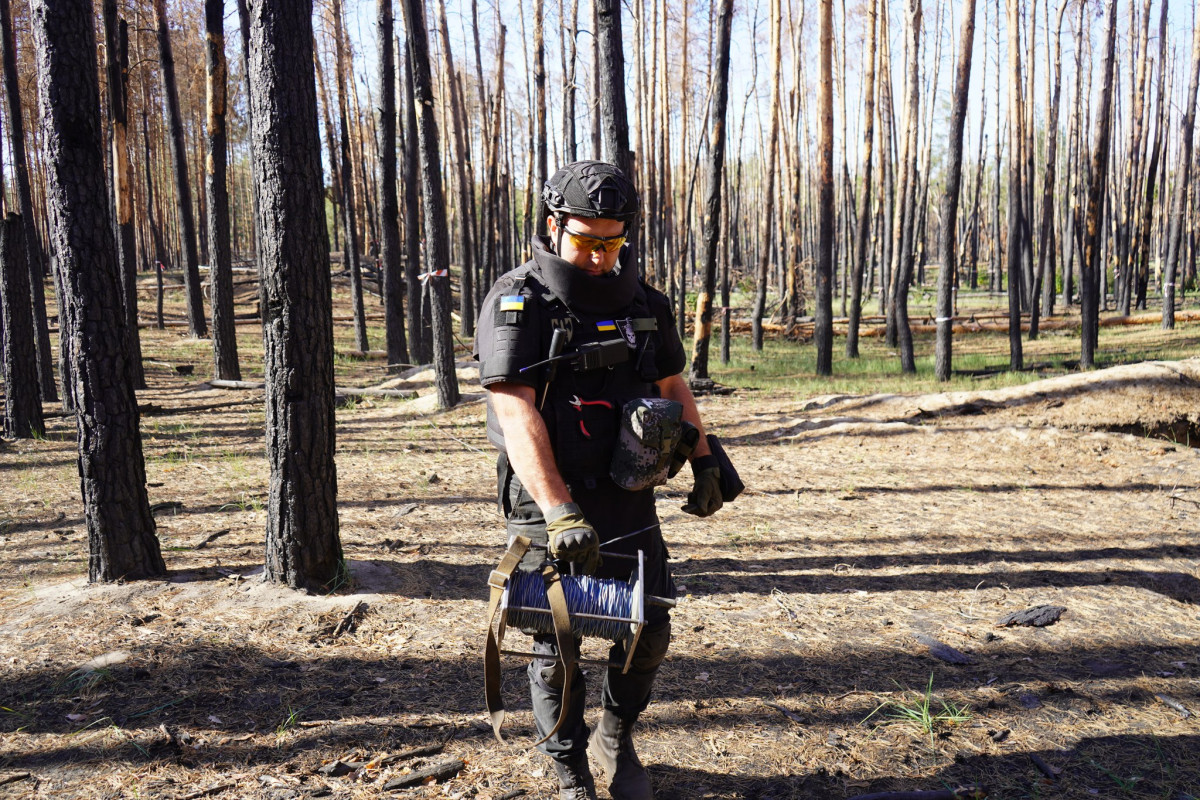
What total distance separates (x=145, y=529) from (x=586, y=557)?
3324 mm

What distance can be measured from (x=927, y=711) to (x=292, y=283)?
3.65m

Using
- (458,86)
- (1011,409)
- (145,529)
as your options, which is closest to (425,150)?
(145,529)

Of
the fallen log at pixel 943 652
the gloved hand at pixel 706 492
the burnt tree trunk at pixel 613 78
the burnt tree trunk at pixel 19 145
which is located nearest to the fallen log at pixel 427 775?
the gloved hand at pixel 706 492

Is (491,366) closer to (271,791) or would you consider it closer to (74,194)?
(271,791)

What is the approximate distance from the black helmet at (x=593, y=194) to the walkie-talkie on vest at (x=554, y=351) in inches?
14.7

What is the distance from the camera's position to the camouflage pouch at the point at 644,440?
2441mm

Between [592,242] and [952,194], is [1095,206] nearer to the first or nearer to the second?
[952,194]

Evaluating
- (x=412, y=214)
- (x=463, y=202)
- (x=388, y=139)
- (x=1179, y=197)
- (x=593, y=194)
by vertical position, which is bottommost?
(x=593, y=194)

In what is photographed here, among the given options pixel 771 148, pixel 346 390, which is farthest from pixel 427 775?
pixel 771 148

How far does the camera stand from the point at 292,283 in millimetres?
4254

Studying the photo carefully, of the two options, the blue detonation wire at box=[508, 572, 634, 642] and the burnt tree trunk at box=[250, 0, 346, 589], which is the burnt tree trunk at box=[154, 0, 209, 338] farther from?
the blue detonation wire at box=[508, 572, 634, 642]

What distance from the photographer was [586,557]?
240 cm

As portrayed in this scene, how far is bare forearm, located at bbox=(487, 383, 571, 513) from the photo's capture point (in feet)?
7.78

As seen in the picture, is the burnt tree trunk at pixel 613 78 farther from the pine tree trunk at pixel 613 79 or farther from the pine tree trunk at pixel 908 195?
the pine tree trunk at pixel 908 195
